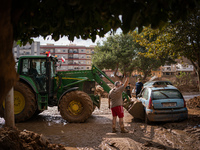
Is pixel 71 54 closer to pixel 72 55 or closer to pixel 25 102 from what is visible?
pixel 72 55

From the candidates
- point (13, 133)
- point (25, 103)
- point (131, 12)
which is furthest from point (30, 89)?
point (131, 12)

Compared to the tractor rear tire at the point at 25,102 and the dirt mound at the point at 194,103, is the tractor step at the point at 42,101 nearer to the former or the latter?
the tractor rear tire at the point at 25,102

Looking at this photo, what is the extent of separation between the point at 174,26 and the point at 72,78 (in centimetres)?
617

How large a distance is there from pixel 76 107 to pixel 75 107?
0.14ft

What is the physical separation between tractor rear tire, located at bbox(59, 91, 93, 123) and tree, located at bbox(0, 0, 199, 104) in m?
5.16

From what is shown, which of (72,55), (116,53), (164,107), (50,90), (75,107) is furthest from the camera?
(72,55)

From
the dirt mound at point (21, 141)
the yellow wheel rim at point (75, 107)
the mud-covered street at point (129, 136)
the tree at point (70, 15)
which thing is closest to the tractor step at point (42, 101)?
the mud-covered street at point (129, 136)

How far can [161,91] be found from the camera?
7.77 meters

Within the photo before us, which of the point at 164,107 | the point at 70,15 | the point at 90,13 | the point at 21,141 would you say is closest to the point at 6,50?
the point at 70,15

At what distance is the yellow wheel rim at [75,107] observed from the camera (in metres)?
8.36

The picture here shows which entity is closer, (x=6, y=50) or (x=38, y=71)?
(x=6, y=50)

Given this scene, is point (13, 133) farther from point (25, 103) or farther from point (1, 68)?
point (25, 103)

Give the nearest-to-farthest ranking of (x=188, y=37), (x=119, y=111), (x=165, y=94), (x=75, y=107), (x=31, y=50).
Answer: (x=119, y=111), (x=165, y=94), (x=75, y=107), (x=188, y=37), (x=31, y=50)

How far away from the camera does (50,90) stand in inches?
344
